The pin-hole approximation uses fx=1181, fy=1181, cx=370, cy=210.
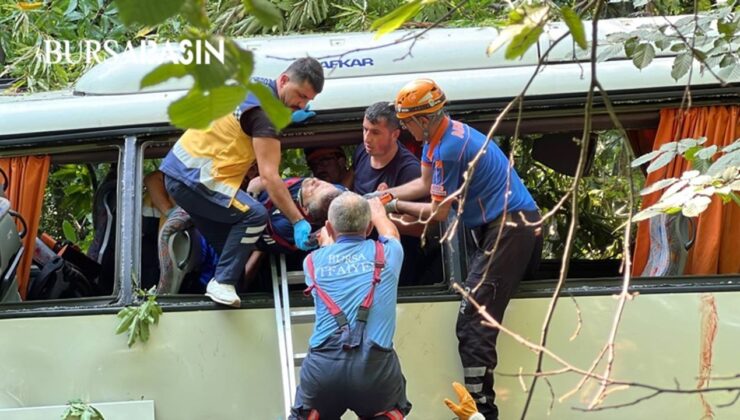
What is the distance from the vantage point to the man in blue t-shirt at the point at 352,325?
4715mm

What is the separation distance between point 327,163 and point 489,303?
3.97 feet

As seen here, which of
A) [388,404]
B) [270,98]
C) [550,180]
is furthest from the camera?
[550,180]

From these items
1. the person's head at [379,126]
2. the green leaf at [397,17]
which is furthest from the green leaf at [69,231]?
the green leaf at [397,17]

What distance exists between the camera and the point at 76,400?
17.6ft

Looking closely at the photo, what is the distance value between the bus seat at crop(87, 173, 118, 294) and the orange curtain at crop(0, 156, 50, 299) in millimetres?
319

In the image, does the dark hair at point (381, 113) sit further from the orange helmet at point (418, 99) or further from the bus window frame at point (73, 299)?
the bus window frame at point (73, 299)

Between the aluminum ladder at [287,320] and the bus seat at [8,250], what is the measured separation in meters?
1.20

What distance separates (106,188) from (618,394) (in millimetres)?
2666

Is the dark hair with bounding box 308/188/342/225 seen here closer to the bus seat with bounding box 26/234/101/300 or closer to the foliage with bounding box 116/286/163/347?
the foliage with bounding box 116/286/163/347

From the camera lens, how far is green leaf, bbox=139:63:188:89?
1.65 meters

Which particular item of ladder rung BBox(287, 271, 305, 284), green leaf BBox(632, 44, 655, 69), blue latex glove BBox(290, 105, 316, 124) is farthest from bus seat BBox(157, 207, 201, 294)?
green leaf BBox(632, 44, 655, 69)

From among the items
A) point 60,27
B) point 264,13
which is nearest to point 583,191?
point 60,27

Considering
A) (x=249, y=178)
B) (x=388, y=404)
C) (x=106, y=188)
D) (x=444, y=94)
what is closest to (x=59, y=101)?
(x=106, y=188)

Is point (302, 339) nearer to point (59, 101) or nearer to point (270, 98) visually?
point (59, 101)
